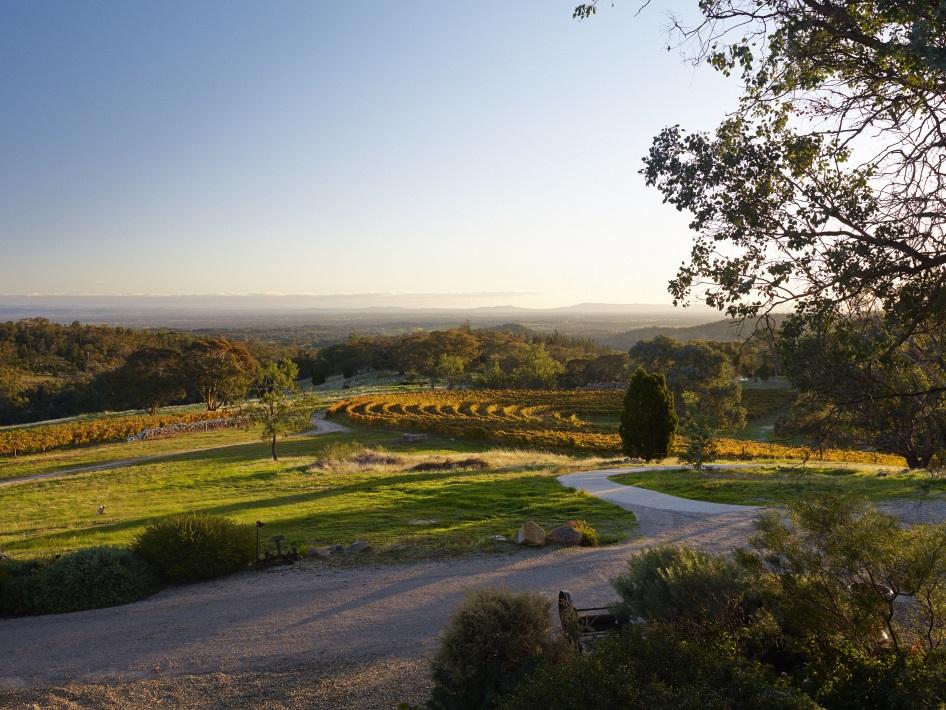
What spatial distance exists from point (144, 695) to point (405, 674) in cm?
248

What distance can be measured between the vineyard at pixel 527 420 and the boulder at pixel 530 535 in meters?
8.97

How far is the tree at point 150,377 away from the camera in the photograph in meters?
48.0

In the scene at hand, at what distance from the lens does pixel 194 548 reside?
30.3 feet

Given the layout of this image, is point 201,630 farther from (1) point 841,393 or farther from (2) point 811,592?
(1) point 841,393

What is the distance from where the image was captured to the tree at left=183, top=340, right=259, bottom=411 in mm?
49312

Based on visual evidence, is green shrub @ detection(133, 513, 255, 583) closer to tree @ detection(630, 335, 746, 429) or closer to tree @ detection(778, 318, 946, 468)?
tree @ detection(778, 318, 946, 468)

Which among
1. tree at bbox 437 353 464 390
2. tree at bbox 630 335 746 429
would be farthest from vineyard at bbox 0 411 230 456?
tree at bbox 630 335 746 429

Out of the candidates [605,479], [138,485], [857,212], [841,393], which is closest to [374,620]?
[841,393]

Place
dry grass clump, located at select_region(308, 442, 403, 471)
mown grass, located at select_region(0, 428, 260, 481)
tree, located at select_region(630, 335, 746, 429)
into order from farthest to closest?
tree, located at select_region(630, 335, 746, 429) → mown grass, located at select_region(0, 428, 260, 481) → dry grass clump, located at select_region(308, 442, 403, 471)

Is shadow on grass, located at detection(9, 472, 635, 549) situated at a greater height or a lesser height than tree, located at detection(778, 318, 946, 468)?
lesser

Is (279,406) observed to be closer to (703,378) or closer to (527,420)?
(527,420)

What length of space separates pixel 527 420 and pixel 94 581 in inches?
1129

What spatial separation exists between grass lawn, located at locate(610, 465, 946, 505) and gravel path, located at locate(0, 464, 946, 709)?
163 inches

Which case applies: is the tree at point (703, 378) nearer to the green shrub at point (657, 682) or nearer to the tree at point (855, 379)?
the tree at point (855, 379)
